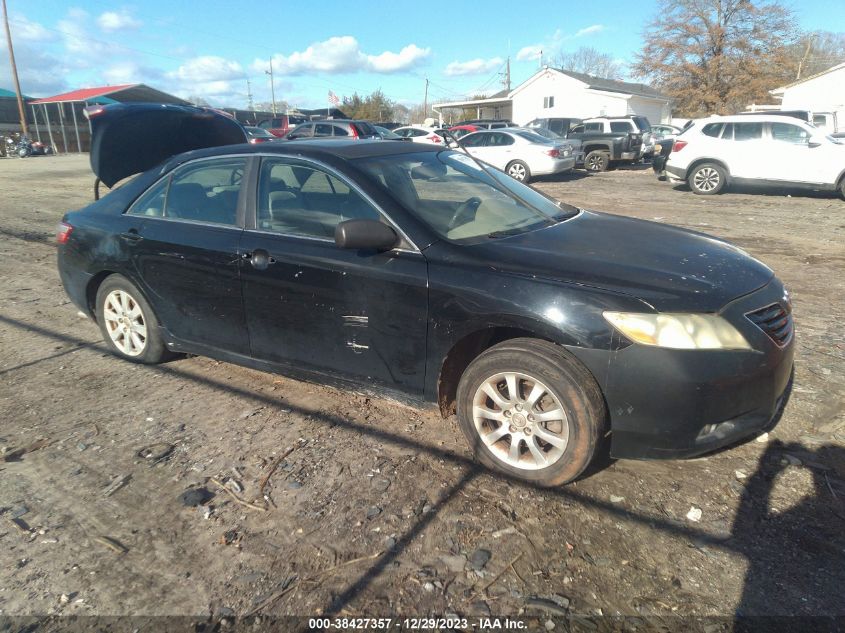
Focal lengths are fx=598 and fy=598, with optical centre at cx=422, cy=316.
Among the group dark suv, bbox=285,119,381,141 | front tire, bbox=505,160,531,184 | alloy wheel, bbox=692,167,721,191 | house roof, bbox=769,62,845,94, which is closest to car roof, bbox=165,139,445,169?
alloy wheel, bbox=692,167,721,191

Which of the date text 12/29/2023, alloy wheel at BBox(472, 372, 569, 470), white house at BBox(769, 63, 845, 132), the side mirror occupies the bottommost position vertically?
the date text 12/29/2023

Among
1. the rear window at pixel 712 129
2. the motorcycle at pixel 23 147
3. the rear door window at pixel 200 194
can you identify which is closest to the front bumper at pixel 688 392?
the rear door window at pixel 200 194

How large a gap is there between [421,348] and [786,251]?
684 cm

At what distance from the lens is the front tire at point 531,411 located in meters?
2.74

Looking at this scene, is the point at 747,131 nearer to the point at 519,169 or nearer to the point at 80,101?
the point at 519,169

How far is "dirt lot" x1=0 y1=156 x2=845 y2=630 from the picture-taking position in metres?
2.32

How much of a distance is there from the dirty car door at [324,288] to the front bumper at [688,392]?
93 centimetres

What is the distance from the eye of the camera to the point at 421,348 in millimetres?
3129

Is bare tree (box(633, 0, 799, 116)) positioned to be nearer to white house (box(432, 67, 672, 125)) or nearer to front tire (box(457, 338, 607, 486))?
white house (box(432, 67, 672, 125))

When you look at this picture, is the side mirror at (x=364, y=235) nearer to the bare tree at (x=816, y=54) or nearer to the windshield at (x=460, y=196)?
the windshield at (x=460, y=196)

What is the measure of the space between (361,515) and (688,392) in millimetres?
1572

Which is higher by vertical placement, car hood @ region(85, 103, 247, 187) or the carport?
the carport

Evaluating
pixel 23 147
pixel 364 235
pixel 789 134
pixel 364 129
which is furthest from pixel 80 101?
pixel 364 235

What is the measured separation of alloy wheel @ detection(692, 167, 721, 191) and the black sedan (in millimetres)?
11325
